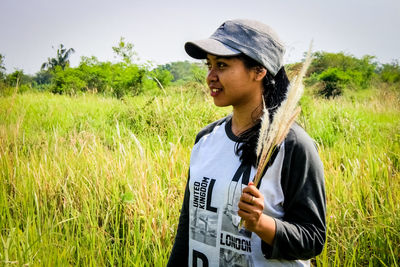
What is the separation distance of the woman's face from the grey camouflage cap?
0.05m

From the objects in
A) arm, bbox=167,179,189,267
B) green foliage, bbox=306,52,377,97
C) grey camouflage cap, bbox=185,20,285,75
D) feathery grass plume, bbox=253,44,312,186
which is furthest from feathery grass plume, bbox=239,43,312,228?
green foliage, bbox=306,52,377,97

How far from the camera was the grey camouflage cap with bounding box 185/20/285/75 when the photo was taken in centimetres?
119

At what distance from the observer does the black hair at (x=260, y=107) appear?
1.10 metres

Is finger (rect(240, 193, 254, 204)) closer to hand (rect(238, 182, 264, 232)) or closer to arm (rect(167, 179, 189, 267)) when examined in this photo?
hand (rect(238, 182, 264, 232))

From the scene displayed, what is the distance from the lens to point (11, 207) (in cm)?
209

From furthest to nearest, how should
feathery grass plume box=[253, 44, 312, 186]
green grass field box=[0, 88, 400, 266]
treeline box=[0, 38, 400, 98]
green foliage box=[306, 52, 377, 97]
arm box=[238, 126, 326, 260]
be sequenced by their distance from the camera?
green foliage box=[306, 52, 377, 97]
treeline box=[0, 38, 400, 98]
green grass field box=[0, 88, 400, 266]
arm box=[238, 126, 326, 260]
feathery grass plume box=[253, 44, 312, 186]

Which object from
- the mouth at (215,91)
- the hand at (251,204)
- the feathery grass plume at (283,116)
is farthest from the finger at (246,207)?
the mouth at (215,91)

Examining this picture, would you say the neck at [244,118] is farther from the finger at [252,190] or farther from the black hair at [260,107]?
the finger at [252,190]

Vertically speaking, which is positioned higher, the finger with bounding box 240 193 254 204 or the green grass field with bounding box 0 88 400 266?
the finger with bounding box 240 193 254 204

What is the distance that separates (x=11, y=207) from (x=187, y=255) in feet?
4.65

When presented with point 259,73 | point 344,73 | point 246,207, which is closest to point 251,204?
point 246,207

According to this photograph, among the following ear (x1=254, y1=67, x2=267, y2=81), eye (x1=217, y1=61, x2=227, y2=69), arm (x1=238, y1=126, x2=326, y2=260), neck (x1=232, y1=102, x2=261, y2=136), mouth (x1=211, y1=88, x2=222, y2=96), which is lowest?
arm (x1=238, y1=126, x2=326, y2=260)

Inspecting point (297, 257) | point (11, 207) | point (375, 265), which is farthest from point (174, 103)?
point (297, 257)

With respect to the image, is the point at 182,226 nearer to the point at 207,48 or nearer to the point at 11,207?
the point at 207,48
